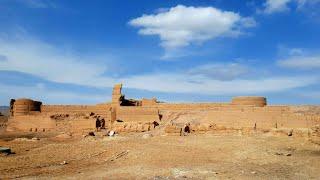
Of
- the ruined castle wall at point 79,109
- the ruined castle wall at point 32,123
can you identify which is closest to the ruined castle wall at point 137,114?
the ruined castle wall at point 79,109

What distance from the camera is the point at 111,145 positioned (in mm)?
24109

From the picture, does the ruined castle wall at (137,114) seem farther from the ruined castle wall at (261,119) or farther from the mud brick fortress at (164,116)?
the ruined castle wall at (261,119)

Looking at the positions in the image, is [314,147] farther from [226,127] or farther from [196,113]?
[196,113]

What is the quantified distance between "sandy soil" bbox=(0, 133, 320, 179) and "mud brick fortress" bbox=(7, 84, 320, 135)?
7.44 ft

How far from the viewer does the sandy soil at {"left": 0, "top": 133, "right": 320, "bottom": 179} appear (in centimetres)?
1548

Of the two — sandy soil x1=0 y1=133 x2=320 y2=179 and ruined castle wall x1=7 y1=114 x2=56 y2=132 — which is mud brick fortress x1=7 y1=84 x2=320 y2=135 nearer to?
ruined castle wall x1=7 y1=114 x2=56 y2=132

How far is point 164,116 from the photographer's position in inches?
1378

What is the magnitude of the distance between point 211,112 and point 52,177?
17.3 metres

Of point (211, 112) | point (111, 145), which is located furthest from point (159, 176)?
point (211, 112)

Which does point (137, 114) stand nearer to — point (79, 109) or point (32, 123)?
point (79, 109)

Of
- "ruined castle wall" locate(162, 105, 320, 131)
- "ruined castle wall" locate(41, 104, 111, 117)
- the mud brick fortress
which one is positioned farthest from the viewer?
"ruined castle wall" locate(41, 104, 111, 117)

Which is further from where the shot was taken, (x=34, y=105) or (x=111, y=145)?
(x=34, y=105)

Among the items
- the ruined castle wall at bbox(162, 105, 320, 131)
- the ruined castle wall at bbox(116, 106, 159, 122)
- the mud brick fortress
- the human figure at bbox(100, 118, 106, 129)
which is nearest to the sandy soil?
the ruined castle wall at bbox(162, 105, 320, 131)

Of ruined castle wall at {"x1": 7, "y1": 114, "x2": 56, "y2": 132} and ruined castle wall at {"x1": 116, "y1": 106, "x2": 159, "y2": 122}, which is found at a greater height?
ruined castle wall at {"x1": 116, "y1": 106, "x2": 159, "y2": 122}
